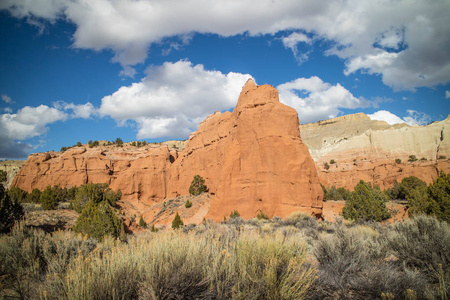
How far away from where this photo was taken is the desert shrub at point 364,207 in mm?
18141

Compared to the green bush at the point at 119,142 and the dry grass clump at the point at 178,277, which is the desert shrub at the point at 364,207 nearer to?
the dry grass clump at the point at 178,277

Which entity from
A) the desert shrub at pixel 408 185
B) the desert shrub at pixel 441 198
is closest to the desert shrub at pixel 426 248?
the desert shrub at pixel 441 198

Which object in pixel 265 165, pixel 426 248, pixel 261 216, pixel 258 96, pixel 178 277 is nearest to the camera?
pixel 178 277

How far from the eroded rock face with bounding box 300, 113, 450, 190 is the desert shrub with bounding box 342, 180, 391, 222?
28.9m

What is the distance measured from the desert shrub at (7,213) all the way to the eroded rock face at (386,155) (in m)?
46.4

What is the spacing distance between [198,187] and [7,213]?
28200mm

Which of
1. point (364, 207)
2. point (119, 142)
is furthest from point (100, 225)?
point (119, 142)

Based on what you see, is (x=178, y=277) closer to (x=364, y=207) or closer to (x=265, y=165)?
(x=364, y=207)

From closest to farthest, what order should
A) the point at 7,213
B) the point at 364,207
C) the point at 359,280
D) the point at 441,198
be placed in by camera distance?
the point at 359,280 < the point at 441,198 < the point at 7,213 < the point at 364,207

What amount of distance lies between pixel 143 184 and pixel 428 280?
171 feet

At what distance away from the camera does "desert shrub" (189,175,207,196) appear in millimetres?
39272

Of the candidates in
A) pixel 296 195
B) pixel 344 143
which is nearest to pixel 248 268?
pixel 296 195

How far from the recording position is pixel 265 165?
25.1 meters

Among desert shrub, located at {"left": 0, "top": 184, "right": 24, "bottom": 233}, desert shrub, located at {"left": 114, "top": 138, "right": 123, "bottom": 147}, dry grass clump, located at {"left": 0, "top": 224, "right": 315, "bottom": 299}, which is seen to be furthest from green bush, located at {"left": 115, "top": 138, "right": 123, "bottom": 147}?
dry grass clump, located at {"left": 0, "top": 224, "right": 315, "bottom": 299}
